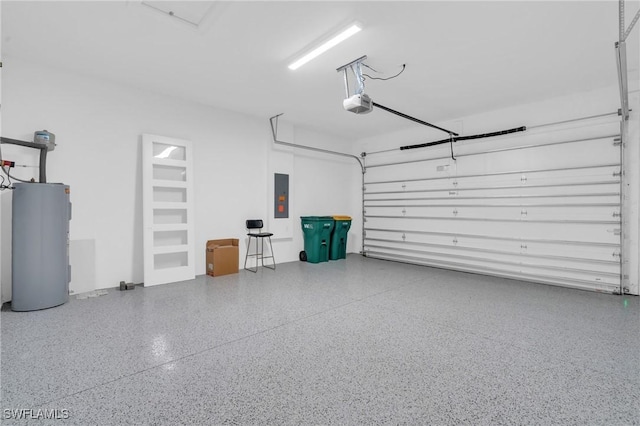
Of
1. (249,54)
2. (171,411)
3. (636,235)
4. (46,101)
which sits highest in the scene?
(249,54)

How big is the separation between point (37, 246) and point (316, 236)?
418 centimetres

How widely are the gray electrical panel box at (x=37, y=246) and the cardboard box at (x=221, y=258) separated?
1875 mm

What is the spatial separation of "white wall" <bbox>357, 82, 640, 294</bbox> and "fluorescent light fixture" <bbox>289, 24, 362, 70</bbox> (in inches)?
139

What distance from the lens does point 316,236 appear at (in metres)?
6.05

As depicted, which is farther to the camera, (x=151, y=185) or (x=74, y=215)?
(x=151, y=185)

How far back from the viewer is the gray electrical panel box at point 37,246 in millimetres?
3094

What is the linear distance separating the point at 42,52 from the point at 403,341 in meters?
4.97

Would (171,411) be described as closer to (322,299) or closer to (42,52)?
(322,299)

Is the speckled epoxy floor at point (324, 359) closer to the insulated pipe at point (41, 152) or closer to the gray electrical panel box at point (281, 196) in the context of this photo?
the insulated pipe at point (41, 152)

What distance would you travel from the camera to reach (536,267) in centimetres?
468

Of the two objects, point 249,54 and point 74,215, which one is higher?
point 249,54

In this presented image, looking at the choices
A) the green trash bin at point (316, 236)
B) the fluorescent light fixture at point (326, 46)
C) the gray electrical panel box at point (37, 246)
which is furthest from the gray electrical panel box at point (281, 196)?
the gray electrical panel box at point (37, 246)

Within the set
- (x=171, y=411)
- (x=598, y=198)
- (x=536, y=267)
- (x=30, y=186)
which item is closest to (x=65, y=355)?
(x=171, y=411)

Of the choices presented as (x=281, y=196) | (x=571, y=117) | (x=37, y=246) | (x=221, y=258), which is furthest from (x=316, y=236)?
(x=571, y=117)
